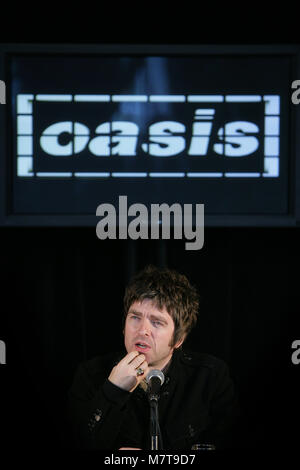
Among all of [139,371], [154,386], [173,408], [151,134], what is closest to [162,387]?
[173,408]

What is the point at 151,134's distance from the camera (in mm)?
1969

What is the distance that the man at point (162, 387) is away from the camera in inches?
65.5

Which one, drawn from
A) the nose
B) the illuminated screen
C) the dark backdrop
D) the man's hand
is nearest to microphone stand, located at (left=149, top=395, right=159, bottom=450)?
the man's hand

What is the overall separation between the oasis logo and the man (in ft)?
1.47

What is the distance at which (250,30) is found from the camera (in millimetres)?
1918

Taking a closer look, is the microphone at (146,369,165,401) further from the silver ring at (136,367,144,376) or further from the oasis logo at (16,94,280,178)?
the oasis logo at (16,94,280,178)

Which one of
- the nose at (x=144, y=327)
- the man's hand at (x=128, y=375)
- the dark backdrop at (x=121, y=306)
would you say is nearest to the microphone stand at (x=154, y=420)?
the man's hand at (x=128, y=375)

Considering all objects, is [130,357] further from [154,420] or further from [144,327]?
[154,420]
